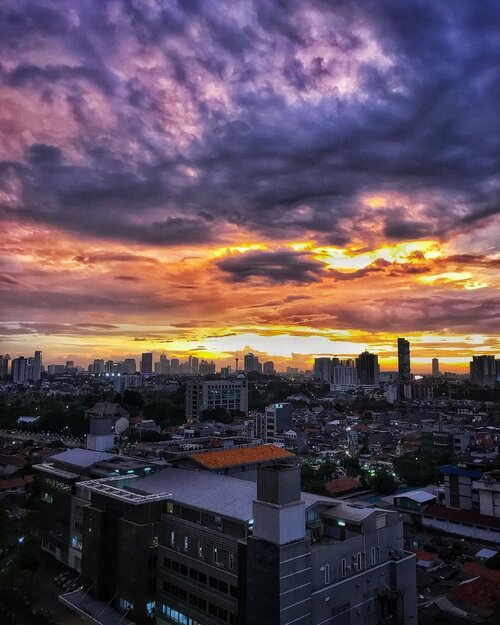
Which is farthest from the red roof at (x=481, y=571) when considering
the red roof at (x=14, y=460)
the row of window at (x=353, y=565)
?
the red roof at (x=14, y=460)

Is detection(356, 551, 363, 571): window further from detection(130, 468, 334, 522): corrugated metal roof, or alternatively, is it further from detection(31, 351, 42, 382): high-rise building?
detection(31, 351, 42, 382): high-rise building

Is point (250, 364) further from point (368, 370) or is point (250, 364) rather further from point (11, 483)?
point (11, 483)

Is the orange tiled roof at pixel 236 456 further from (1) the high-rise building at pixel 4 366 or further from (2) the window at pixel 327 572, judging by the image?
(1) the high-rise building at pixel 4 366

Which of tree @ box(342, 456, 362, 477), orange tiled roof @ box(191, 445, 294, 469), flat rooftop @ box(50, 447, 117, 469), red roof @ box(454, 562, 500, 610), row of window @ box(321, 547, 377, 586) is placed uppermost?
orange tiled roof @ box(191, 445, 294, 469)

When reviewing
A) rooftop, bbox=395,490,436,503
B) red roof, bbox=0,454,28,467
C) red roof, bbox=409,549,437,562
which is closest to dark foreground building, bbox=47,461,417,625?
red roof, bbox=409,549,437,562

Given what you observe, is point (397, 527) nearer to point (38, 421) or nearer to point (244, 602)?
point (244, 602)

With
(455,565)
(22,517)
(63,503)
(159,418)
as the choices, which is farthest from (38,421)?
(455,565)

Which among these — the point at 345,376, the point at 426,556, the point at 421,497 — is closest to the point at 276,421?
the point at 421,497
